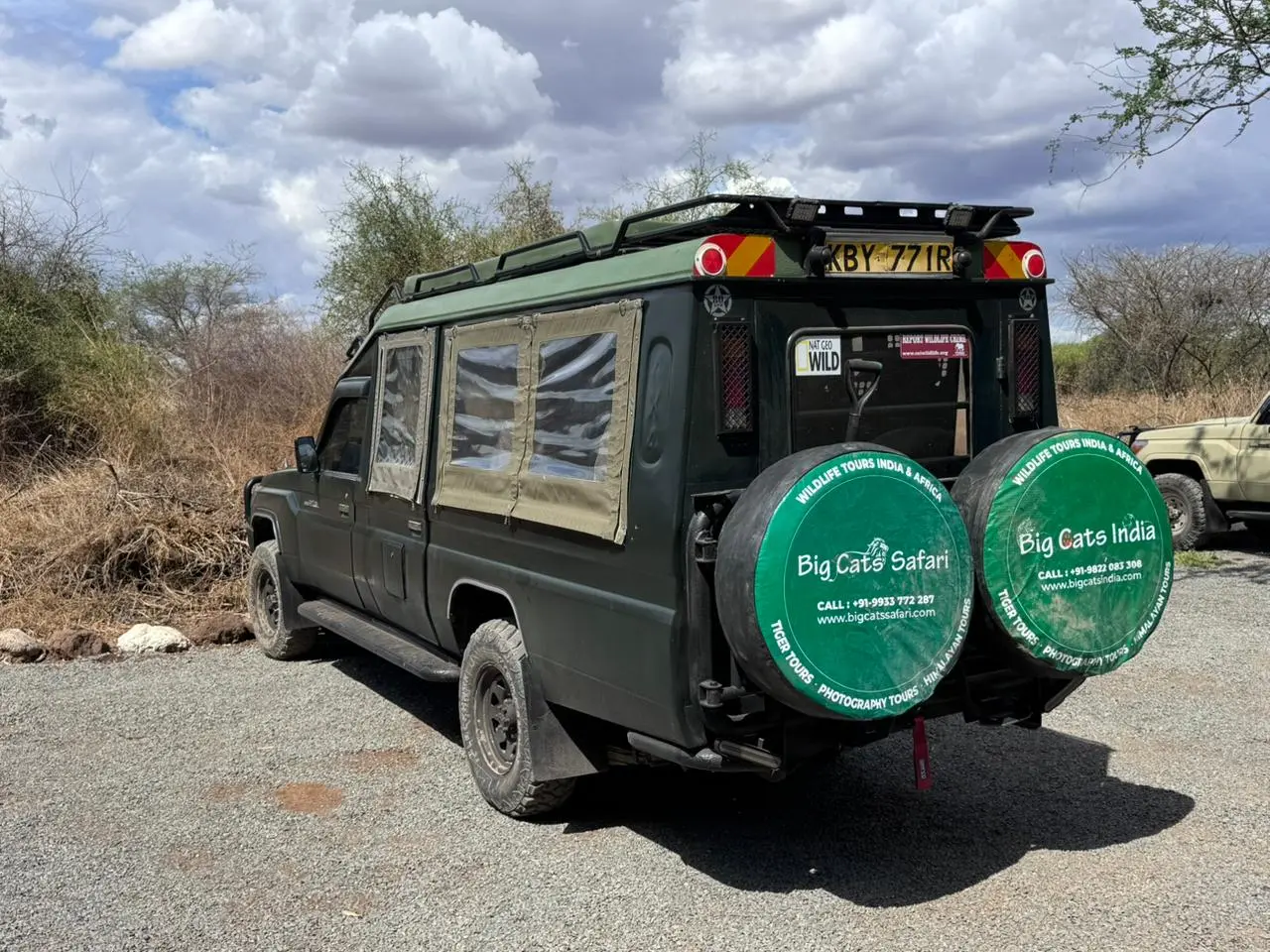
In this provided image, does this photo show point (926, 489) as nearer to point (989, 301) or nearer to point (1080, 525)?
point (1080, 525)

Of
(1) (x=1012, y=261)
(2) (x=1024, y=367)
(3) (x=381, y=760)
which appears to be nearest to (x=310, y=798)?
(3) (x=381, y=760)

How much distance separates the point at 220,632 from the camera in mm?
8359

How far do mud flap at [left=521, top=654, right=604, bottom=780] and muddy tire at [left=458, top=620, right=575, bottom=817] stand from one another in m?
0.03

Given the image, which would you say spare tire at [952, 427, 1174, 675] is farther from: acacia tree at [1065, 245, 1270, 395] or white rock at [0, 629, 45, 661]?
acacia tree at [1065, 245, 1270, 395]

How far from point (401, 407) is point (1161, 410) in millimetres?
14611

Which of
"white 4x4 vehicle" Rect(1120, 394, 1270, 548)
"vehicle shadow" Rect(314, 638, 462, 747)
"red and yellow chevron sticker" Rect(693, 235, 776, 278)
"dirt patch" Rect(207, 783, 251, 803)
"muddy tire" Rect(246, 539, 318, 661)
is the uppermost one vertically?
"red and yellow chevron sticker" Rect(693, 235, 776, 278)

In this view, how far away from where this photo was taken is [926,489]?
3.68 meters

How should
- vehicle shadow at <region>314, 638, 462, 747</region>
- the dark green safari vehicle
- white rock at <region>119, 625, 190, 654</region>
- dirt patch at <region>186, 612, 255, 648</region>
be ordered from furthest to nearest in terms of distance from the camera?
dirt patch at <region>186, 612, 255, 648</region> → white rock at <region>119, 625, 190, 654</region> → vehicle shadow at <region>314, 638, 462, 747</region> → the dark green safari vehicle

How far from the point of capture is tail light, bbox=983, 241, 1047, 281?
446 cm

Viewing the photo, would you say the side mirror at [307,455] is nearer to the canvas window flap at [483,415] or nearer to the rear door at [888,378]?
the canvas window flap at [483,415]

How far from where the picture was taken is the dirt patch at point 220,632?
27.3 ft

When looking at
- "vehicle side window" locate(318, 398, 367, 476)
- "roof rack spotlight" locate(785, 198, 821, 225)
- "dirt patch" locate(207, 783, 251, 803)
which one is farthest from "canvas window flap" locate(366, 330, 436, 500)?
"roof rack spotlight" locate(785, 198, 821, 225)

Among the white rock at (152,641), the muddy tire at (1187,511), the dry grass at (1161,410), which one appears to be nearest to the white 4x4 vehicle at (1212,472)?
the muddy tire at (1187,511)

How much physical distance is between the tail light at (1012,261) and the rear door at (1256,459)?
7.31 meters
